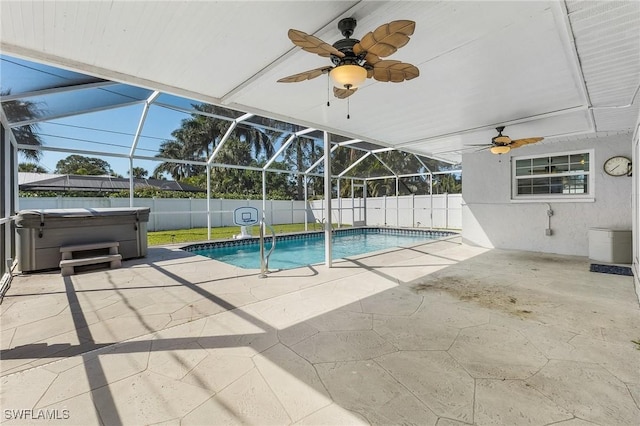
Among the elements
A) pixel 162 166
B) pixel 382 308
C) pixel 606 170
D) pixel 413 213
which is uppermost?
pixel 162 166

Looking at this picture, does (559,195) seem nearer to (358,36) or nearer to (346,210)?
(358,36)

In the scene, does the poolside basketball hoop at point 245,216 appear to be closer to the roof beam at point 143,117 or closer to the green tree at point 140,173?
the roof beam at point 143,117

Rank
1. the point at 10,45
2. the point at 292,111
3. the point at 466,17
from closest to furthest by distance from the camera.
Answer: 1. the point at 466,17
2. the point at 10,45
3. the point at 292,111

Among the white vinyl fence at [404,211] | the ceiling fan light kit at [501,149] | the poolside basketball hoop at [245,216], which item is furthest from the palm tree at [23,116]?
the white vinyl fence at [404,211]

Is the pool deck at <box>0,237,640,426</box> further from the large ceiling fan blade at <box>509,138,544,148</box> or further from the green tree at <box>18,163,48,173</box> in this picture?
the green tree at <box>18,163,48,173</box>

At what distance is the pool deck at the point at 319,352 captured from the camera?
1.73m

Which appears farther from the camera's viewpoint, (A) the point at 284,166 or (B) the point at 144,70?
(A) the point at 284,166

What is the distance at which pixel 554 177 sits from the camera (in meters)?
7.13

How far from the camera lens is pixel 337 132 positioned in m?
6.22

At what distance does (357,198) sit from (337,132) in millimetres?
9131

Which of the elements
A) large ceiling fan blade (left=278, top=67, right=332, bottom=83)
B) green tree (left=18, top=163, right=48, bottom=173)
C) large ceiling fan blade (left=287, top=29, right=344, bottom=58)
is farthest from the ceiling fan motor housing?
green tree (left=18, top=163, right=48, bottom=173)

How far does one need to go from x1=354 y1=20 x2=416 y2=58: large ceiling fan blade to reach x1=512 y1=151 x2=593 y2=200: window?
702 cm

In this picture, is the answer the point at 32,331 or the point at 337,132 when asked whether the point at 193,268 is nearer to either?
the point at 32,331

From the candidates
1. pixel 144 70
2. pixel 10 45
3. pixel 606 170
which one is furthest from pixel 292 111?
pixel 606 170
